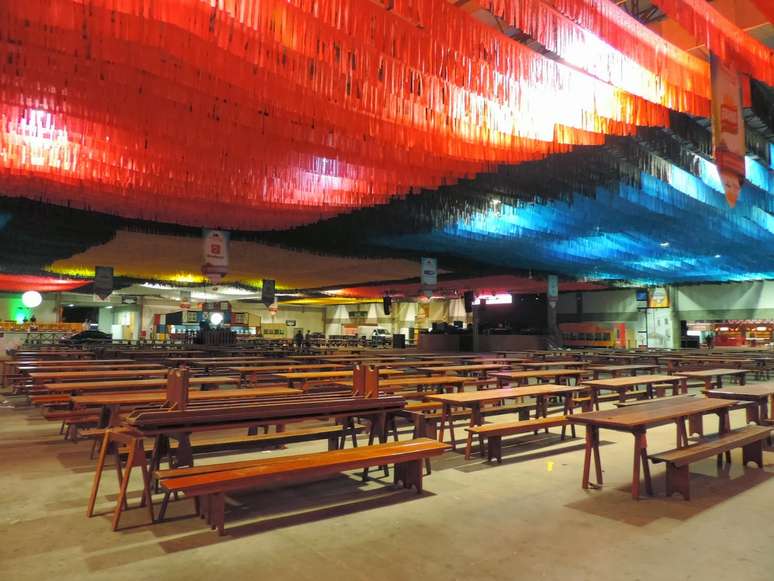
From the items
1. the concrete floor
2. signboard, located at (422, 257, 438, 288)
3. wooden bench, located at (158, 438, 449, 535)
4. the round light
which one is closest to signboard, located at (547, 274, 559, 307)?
signboard, located at (422, 257, 438, 288)

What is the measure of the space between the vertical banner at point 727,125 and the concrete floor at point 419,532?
9.60 feet

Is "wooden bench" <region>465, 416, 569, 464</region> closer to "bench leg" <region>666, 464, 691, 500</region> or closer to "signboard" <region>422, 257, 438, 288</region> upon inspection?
"bench leg" <region>666, 464, 691, 500</region>

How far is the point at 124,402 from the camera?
4.57 metres

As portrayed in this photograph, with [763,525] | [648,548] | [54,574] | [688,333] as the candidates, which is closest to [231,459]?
[54,574]

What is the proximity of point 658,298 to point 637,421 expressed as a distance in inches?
966

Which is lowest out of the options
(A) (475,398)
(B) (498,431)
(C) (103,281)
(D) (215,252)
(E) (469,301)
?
(B) (498,431)

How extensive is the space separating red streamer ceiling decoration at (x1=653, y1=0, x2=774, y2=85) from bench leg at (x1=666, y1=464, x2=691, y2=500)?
3447 mm

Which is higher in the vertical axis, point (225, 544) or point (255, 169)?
point (255, 169)

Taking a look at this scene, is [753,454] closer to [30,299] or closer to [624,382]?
[624,382]

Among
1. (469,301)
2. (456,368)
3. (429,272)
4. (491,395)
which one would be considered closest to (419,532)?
(491,395)

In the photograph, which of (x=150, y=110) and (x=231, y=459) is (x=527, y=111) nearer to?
(x=150, y=110)

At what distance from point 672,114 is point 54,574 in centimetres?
787

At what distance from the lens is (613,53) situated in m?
4.53

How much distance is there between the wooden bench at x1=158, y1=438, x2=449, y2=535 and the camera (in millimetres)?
2945
